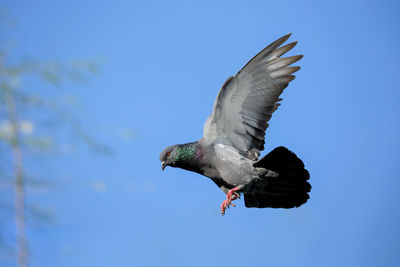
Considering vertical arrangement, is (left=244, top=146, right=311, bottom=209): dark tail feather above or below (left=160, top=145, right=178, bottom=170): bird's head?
below

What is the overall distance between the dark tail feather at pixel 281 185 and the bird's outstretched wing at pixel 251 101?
30cm

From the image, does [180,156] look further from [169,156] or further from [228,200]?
[228,200]

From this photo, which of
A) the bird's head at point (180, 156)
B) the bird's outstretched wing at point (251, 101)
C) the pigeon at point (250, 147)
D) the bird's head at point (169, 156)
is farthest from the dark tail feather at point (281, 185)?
the bird's head at point (169, 156)

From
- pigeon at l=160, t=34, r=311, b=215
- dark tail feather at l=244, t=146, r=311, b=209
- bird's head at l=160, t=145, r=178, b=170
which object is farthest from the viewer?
bird's head at l=160, t=145, r=178, b=170

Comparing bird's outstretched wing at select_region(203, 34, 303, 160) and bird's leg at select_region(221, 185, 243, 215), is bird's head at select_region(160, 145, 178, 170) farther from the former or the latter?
bird's leg at select_region(221, 185, 243, 215)

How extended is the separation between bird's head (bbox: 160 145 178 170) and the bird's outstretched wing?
317mm

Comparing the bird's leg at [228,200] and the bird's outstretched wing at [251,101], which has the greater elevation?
the bird's outstretched wing at [251,101]

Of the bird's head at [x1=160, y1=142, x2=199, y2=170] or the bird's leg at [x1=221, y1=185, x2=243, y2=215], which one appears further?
the bird's head at [x1=160, y1=142, x2=199, y2=170]

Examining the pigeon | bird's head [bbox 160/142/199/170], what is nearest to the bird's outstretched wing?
the pigeon

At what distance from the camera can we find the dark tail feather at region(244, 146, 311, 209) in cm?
408

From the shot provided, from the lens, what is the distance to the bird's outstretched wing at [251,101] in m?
4.25

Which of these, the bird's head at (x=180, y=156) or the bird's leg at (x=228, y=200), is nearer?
the bird's leg at (x=228, y=200)

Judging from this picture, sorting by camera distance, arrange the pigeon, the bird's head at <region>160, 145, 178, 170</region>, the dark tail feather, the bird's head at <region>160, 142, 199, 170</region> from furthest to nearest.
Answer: the bird's head at <region>160, 145, 178, 170</region> < the bird's head at <region>160, 142, 199, 170</region> < the pigeon < the dark tail feather

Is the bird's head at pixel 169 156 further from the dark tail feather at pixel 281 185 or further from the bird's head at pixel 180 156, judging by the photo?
the dark tail feather at pixel 281 185
